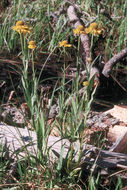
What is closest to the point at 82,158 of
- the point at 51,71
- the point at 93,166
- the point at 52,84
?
the point at 93,166

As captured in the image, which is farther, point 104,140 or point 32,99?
point 104,140

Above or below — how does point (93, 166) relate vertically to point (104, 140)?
above

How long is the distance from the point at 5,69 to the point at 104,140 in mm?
1733

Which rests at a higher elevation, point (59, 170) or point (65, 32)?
point (65, 32)

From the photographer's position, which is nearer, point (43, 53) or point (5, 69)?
point (5, 69)

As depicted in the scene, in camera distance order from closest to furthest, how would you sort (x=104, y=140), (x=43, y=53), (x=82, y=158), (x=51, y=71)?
(x=82, y=158), (x=104, y=140), (x=51, y=71), (x=43, y=53)

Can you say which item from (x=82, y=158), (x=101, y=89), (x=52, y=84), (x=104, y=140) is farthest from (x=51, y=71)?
(x=82, y=158)

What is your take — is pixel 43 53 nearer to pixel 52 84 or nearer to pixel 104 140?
pixel 52 84

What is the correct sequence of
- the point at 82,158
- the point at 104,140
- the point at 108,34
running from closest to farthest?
the point at 82,158, the point at 104,140, the point at 108,34

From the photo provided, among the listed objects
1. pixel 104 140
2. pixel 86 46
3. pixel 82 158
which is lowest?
pixel 104 140

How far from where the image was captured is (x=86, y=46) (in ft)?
12.6

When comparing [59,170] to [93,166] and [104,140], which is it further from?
[104,140]

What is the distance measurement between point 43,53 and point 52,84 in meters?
0.77

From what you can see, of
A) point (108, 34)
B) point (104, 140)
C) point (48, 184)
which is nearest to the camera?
point (48, 184)
